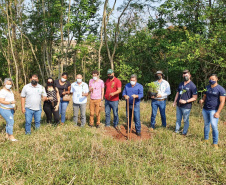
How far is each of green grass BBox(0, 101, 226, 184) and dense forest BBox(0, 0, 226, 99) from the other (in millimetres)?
5919

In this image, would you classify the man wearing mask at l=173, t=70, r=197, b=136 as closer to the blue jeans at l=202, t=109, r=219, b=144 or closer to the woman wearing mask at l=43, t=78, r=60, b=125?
the blue jeans at l=202, t=109, r=219, b=144

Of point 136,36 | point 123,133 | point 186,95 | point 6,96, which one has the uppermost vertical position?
point 136,36

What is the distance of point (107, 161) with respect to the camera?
10.9 feet

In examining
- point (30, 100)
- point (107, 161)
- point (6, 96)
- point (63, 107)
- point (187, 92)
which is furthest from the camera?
point (63, 107)

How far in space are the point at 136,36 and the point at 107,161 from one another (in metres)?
12.6

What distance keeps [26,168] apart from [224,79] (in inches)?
420

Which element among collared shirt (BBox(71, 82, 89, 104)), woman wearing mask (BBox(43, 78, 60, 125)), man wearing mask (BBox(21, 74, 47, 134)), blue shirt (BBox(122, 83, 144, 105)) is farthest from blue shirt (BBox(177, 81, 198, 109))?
man wearing mask (BBox(21, 74, 47, 134))

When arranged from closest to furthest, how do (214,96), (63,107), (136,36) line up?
(214,96) → (63,107) → (136,36)

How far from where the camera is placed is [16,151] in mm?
3518

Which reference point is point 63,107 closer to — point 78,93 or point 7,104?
point 78,93

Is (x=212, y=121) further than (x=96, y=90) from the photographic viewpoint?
No

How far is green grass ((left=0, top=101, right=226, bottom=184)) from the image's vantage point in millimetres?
2844

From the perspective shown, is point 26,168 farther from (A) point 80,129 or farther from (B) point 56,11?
(B) point 56,11

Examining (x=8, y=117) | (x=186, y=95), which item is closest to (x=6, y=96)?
(x=8, y=117)
